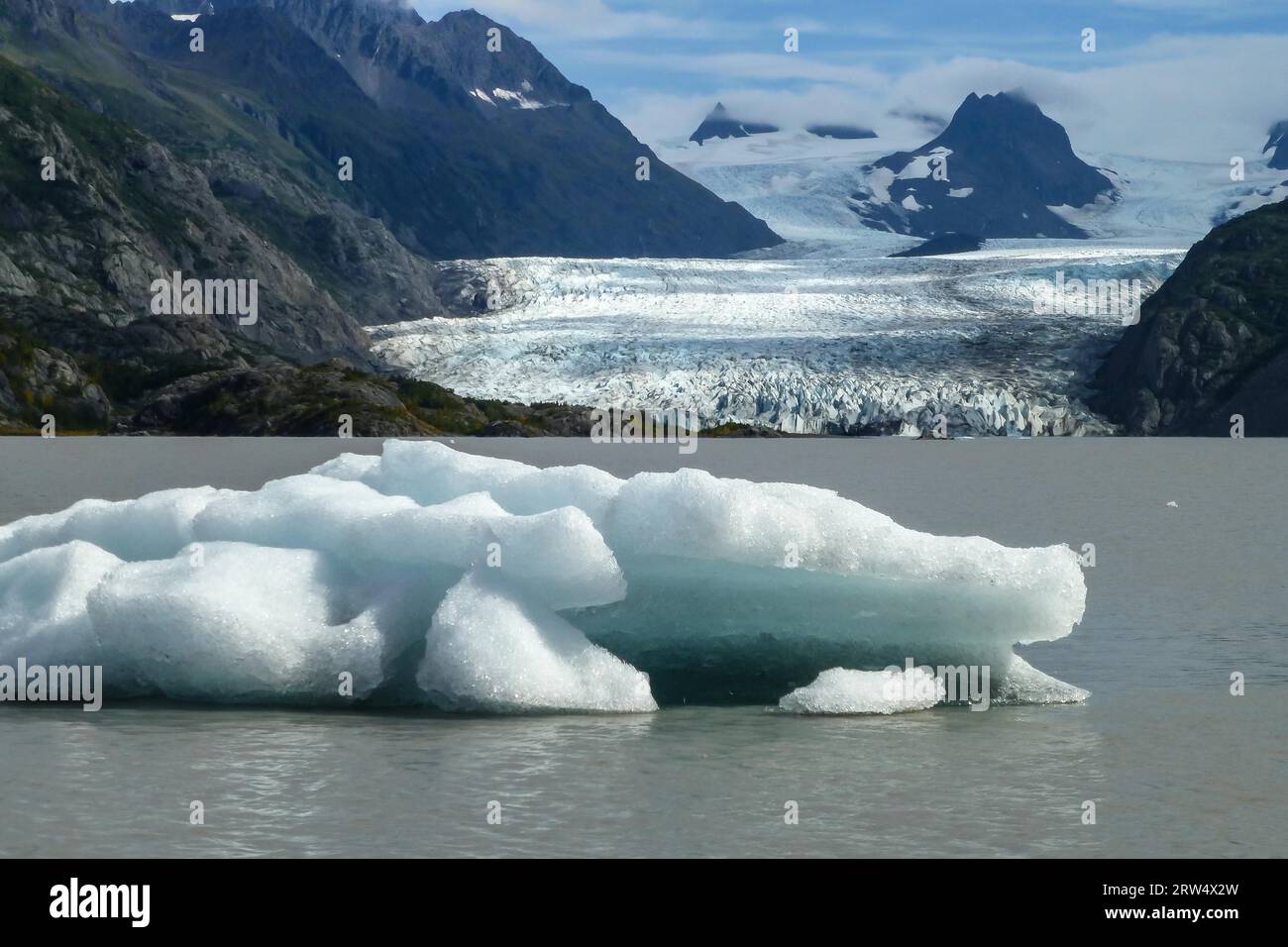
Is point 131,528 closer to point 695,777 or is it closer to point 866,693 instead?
point 695,777

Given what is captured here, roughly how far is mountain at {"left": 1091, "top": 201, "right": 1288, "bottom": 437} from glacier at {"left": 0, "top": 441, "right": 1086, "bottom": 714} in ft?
396

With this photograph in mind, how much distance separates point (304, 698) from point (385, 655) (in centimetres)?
98

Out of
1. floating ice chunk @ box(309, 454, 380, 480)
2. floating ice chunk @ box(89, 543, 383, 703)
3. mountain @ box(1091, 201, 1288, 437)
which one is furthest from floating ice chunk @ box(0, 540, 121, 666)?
mountain @ box(1091, 201, 1288, 437)

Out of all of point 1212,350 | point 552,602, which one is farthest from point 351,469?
point 1212,350

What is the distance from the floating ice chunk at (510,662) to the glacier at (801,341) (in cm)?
9409

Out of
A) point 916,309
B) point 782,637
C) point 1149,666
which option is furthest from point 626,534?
point 916,309

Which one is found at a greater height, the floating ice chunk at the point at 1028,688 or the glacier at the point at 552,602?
the glacier at the point at 552,602

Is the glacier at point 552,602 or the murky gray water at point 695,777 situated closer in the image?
the murky gray water at point 695,777

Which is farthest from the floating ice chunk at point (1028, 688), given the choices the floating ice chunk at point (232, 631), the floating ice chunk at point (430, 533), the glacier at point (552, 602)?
the floating ice chunk at point (232, 631)

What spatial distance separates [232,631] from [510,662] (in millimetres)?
2661

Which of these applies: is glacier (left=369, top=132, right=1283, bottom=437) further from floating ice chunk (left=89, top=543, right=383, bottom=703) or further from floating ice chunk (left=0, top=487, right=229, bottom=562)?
floating ice chunk (left=89, top=543, right=383, bottom=703)

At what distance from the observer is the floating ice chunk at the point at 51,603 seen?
52.3 ft

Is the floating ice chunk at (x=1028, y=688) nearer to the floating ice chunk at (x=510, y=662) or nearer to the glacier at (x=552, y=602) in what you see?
the glacier at (x=552, y=602)
